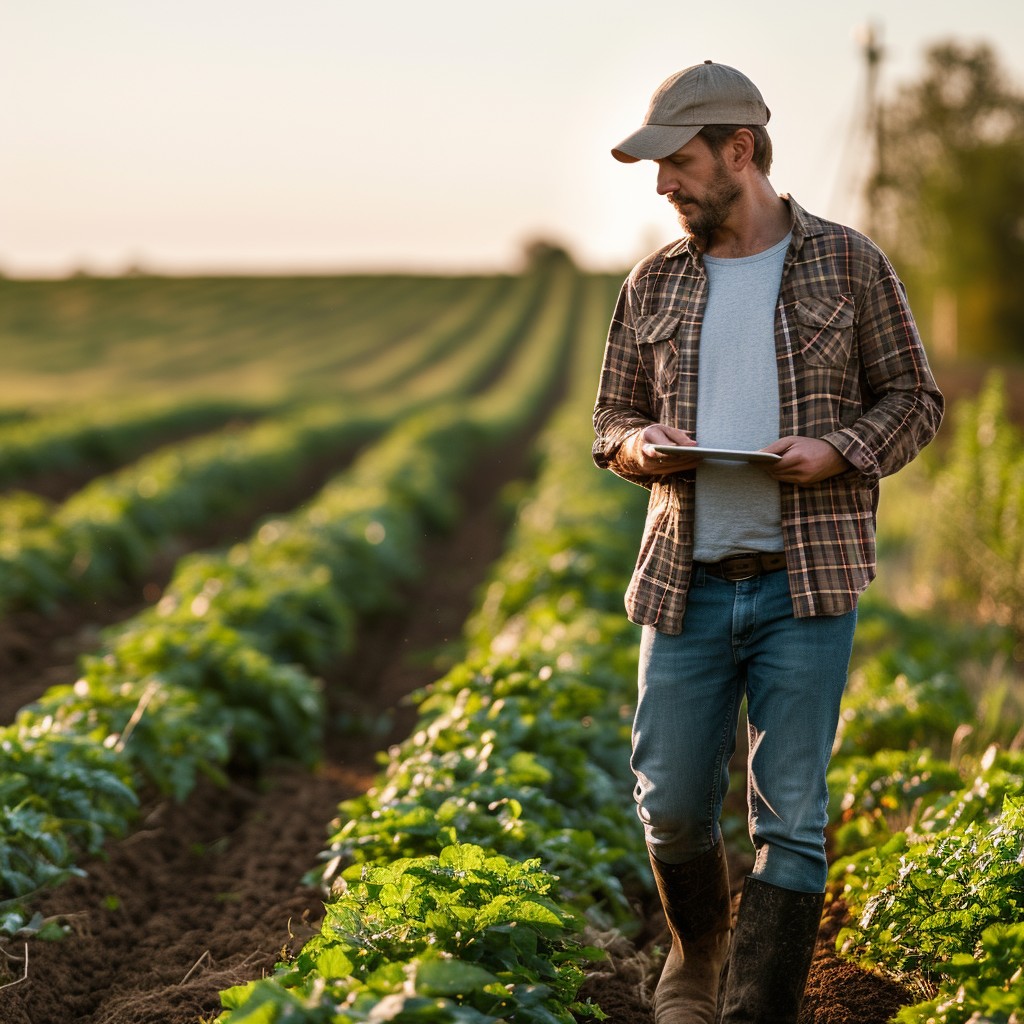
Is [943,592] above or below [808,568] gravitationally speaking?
below

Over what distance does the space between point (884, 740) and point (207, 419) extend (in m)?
20.5

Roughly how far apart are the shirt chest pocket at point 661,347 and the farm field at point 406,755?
4.10 ft

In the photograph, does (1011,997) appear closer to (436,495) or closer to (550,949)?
(550,949)

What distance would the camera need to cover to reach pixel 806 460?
267 cm

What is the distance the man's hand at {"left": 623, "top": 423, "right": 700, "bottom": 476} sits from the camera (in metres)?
2.80

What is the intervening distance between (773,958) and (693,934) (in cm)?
40

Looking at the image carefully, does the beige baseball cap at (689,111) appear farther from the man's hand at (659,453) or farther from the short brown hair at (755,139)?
the man's hand at (659,453)

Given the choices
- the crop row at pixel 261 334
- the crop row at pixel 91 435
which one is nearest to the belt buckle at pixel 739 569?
the crop row at pixel 91 435

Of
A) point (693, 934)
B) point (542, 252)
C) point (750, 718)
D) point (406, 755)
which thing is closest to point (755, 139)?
point (750, 718)

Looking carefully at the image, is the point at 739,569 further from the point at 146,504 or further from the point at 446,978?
the point at 146,504

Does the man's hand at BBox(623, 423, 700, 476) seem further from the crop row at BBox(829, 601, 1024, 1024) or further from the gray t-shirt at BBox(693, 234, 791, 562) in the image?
the crop row at BBox(829, 601, 1024, 1024)

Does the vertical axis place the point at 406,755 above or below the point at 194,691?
above

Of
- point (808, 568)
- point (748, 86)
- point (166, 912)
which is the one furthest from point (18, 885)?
point (748, 86)

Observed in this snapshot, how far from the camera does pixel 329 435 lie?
68.2 feet
